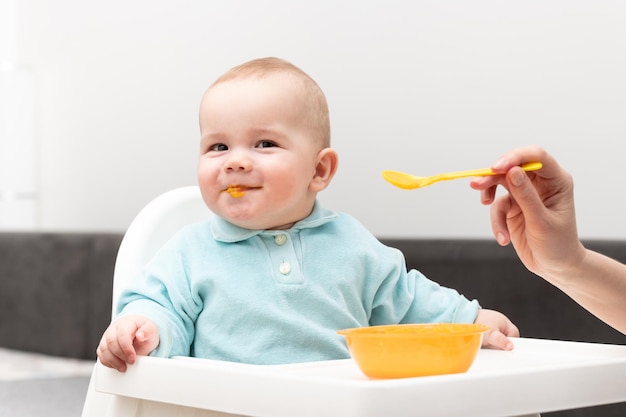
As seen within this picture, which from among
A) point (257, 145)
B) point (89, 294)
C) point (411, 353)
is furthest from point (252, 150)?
point (89, 294)

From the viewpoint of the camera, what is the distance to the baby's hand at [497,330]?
940 millimetres

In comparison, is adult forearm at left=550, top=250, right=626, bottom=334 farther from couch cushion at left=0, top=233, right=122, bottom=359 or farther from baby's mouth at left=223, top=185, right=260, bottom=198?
couch cushion at left=0, top=233, right=122, bottom=359

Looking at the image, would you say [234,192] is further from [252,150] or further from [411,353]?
[411,353]

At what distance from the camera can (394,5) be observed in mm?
2299

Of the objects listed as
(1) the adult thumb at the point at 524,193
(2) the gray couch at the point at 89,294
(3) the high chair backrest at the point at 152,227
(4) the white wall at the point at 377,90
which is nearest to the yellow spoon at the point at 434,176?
(1) the adult thumb at the point at 524,193

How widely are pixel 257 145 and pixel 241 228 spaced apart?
0.29 ft

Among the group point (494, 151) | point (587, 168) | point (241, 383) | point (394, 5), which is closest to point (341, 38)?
point (394, 5)

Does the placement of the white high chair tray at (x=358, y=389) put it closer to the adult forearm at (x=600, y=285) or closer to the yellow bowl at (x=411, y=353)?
the yellow bowl at (x=411, y=353)

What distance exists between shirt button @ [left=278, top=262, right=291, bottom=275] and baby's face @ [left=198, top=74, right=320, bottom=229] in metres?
0.05

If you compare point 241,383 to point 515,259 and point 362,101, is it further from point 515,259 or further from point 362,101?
point 362,101

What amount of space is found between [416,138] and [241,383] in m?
1.60

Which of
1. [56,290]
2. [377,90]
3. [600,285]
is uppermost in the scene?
[600,285]

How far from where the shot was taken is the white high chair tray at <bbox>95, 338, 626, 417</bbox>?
24.0 inches

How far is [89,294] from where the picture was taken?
8.91 feet
